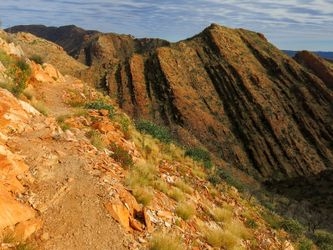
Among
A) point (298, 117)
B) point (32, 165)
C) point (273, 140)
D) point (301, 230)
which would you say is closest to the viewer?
point (32, 165)

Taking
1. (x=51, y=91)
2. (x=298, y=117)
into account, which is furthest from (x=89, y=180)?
(x=298, y=117)

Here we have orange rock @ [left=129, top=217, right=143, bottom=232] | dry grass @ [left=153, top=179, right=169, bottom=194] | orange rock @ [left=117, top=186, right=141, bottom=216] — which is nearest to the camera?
orange rock @ [left=129, top=217, right=143, bottom=232]

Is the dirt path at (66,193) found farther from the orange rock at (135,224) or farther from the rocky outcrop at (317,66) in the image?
the rocky outcrop at (317,66)

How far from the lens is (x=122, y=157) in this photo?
10867 mm

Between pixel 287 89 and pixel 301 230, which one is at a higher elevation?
pixel 301 230

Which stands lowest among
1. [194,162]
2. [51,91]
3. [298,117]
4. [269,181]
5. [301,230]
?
[269,181]

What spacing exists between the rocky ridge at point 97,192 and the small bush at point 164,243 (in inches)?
4.7

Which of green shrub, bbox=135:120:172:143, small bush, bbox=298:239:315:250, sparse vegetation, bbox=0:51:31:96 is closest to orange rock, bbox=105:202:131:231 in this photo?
sparse vegetation, bbox=0:51:31:96

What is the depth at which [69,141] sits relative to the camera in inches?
398

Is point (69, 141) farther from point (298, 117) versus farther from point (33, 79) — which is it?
point (298, 117)

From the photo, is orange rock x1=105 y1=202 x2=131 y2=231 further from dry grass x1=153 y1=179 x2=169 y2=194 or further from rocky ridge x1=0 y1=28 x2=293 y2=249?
dry grass x1=153 y1=179 x2=169 y2=194

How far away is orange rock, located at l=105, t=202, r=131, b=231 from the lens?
802 cm

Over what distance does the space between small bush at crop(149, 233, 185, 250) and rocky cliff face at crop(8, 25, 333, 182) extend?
48.0 metres

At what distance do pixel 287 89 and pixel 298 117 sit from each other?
20.5 ft
